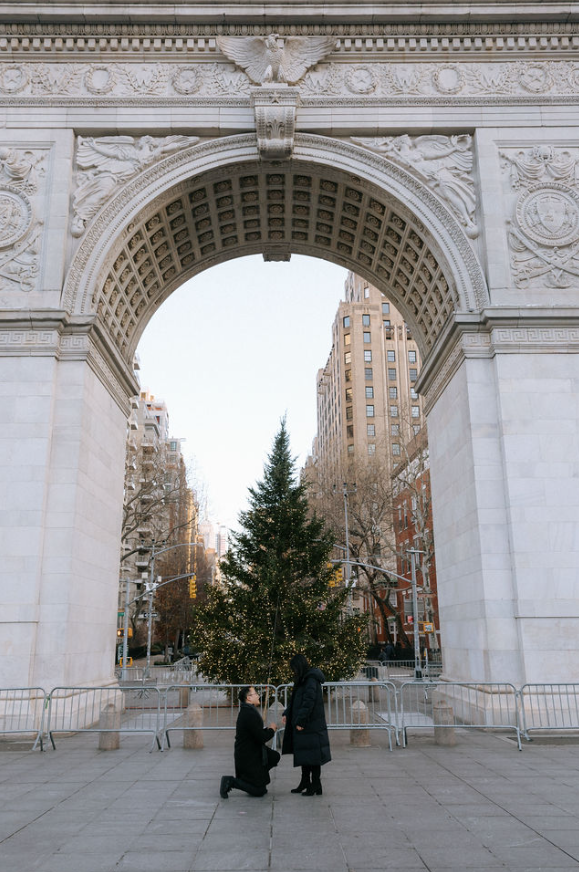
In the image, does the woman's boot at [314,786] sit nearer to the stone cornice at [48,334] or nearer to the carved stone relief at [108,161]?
the stone cornice at [48,334]

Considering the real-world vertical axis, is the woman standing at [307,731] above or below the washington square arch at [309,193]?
below

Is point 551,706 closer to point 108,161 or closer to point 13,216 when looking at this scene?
point 108,161

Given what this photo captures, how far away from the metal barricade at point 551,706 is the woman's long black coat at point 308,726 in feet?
22.5

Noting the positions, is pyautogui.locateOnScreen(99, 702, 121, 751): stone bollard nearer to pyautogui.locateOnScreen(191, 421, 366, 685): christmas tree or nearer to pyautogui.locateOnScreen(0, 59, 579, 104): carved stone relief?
pyautogui.locateOnScreen(191, 421, 366, 685): christmas tree

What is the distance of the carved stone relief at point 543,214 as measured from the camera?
17.3 meters

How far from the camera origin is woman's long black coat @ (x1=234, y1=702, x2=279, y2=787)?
28.8 feet

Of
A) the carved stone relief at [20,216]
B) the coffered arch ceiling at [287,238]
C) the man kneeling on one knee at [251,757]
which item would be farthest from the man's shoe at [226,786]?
the carved stone relief at [20,216]

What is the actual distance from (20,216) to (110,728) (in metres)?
12.4

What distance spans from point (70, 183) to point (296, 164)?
19.6ft

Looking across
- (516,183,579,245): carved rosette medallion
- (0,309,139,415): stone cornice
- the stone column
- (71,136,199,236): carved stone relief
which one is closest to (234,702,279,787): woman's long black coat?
the stone column

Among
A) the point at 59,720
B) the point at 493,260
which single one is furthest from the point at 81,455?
the point at 493,260

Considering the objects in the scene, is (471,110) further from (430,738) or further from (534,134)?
(430,738)

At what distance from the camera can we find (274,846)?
6719 mm

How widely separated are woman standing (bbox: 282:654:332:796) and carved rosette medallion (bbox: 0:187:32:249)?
527 inches
